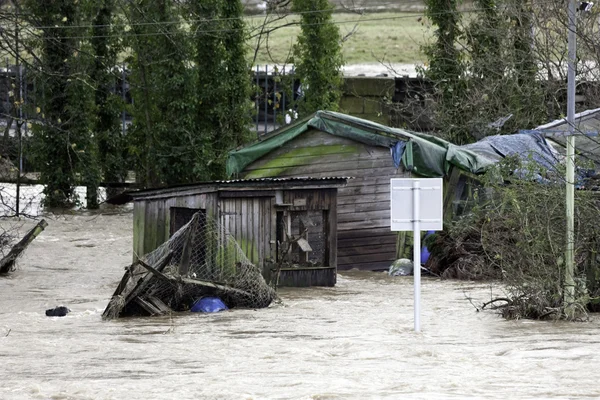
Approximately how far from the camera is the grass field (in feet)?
170

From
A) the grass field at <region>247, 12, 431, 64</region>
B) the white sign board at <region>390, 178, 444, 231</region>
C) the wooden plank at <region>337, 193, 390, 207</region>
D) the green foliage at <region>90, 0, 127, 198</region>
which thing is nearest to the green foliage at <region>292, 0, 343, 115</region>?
the green foliage at <region>90, 0, 127, 198</region>

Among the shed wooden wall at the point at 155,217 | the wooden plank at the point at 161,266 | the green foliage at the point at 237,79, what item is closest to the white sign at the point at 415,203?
the wooden plank at the point at 161,266

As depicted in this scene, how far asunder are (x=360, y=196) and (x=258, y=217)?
4.12 metres

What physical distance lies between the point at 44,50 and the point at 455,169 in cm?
1258

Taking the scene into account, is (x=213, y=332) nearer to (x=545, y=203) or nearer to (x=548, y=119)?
(x=545, y=203)

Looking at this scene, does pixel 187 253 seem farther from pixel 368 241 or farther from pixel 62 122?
pixel 62 122

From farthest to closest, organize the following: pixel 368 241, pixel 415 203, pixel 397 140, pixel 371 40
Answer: pixel 371 40, pixel 368 241, pixel 397 140, pixel 415 203

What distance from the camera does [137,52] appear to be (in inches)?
1307

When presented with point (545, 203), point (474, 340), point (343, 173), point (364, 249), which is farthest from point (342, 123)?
point (474, 340)

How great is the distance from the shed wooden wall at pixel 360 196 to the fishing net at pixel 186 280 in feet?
17.7

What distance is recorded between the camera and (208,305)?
17.8m

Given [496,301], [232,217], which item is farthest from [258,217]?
[496,301]

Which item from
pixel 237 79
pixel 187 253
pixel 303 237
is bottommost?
pixel 187 253

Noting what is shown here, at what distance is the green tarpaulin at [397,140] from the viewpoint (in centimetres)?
2397
